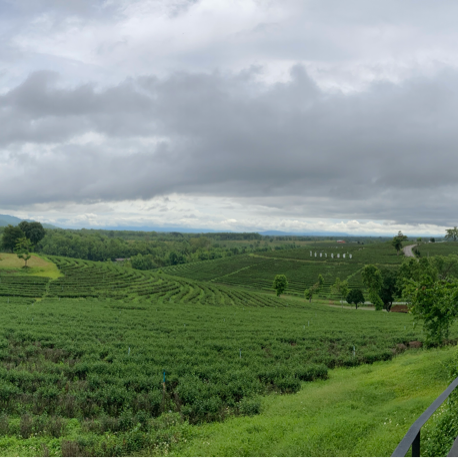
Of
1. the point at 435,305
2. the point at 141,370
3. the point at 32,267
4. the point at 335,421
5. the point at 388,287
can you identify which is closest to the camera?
the point at 335,421

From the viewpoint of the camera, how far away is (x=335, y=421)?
10.0 m

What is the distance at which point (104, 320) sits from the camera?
104 ft

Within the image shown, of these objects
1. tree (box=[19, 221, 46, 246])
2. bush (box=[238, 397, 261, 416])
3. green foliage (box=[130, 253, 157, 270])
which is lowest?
green foliage (box=[130, 253, 157, 270])

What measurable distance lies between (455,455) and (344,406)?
10036mm

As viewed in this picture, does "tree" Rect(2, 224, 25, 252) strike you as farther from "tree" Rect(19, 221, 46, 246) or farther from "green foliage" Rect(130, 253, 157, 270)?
"green foliage" Rect(130, 253, 157, 270)

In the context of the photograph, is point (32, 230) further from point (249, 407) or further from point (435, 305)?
point (435, 305)

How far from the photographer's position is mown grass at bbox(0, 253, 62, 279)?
82250 millimetres

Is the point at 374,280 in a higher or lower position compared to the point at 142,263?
higher

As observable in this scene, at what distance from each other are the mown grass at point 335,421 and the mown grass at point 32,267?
262 ft

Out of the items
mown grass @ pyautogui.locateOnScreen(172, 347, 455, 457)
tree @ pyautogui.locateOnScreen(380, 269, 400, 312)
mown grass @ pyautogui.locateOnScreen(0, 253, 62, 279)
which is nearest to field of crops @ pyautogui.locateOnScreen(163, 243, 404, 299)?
tree @ pyautogui.locateOnScreen(380, 269, 400, 312)

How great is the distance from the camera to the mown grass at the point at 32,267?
8225 centimetres

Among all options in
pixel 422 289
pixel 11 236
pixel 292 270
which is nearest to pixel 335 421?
pixel 422 289

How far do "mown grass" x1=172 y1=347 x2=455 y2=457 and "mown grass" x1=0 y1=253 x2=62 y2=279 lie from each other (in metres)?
79.9

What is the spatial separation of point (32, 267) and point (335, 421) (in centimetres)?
9559
